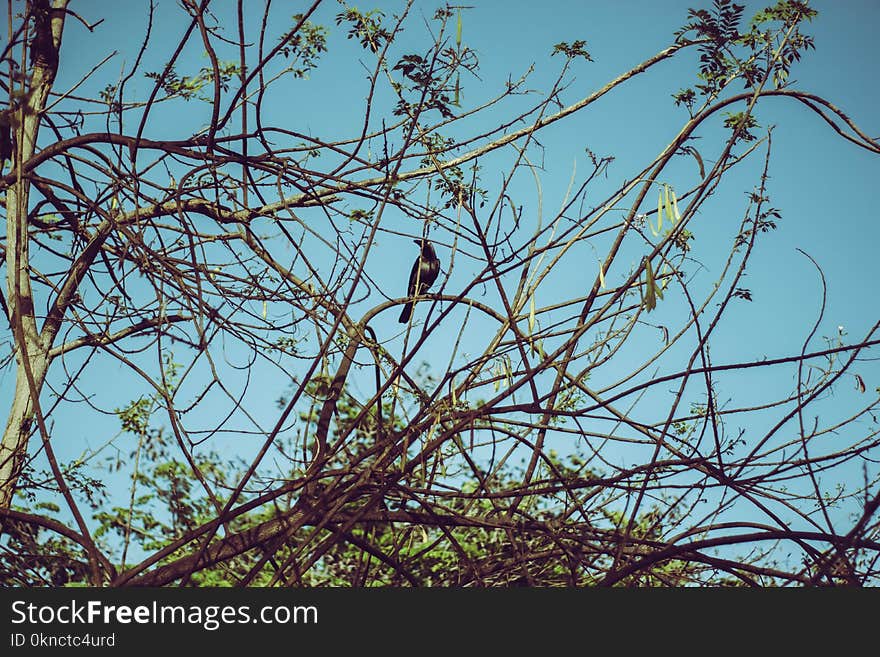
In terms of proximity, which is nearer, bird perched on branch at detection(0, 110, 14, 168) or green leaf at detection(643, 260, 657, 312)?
green leaf at detection(643, 260, 657, 312)

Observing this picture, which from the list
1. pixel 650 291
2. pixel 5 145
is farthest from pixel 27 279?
pixel 650 291

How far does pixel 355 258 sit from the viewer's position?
2.36m

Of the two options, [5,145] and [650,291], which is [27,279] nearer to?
[5,145]

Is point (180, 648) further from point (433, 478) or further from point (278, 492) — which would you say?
point (433, 478)

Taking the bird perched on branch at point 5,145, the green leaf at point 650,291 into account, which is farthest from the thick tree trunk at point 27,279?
the green leaf at point 650,291

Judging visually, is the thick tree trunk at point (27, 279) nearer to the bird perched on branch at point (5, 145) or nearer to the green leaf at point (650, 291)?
the bird perched on branch at point (5, 145)

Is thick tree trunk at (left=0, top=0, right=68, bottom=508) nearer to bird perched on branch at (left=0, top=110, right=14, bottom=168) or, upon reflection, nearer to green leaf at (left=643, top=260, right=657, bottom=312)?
bird perched on branch at (left=0, top=110, right=14, bottom=168)

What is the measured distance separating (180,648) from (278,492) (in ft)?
1.26

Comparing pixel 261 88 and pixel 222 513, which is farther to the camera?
pixel 261 88

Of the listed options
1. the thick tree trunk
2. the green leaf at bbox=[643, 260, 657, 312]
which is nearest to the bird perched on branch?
the thick tree trunk

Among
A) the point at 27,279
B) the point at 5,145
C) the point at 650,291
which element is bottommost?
the point at 650,291

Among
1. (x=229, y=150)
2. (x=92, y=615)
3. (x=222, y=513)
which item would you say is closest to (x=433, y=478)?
(x=222, y=513)

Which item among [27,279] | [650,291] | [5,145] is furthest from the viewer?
[27,279]

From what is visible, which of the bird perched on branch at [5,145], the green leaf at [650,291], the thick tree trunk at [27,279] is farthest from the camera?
the thick tree trunk at [27,279]
